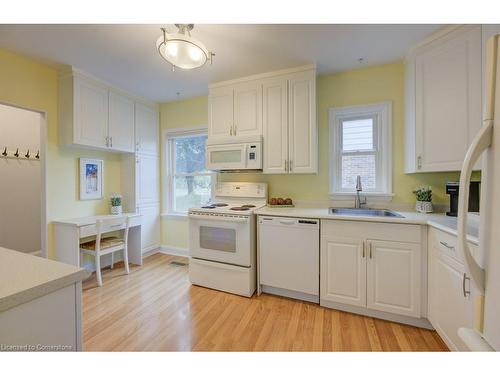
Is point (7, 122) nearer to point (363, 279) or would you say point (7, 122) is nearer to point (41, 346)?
point (41, 346)

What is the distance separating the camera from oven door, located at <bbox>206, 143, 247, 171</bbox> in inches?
103

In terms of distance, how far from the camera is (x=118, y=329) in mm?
1772

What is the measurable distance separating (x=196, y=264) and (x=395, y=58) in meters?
3.12

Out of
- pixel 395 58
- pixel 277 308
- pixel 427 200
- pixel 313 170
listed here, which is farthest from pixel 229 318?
pixel 395 58

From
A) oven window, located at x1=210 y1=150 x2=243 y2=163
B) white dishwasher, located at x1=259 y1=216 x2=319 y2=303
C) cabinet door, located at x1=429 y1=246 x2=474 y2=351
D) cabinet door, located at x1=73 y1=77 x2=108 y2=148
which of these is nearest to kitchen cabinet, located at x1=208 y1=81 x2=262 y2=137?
oven window, located at x1=210 y1=150 x2=243 y2=163

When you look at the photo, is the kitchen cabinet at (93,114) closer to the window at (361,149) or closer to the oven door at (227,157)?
the oven door at (227,157)

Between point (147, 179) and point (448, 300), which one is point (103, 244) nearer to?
point (147, 179)

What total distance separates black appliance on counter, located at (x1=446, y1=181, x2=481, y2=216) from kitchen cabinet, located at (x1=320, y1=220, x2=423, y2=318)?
49 cm

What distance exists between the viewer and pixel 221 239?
7.88 feet

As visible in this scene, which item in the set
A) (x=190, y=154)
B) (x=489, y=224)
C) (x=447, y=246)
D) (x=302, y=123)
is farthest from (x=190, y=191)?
(x=489, y=224)

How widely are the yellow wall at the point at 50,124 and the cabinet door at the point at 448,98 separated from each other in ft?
12.6

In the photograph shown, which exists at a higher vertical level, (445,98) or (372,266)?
(445,98)

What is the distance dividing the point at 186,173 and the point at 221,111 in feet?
4.21

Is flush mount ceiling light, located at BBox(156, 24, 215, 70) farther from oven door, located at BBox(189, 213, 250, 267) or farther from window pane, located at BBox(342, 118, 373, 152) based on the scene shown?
window pane, located at BBox(342, 118, 373, 152)
